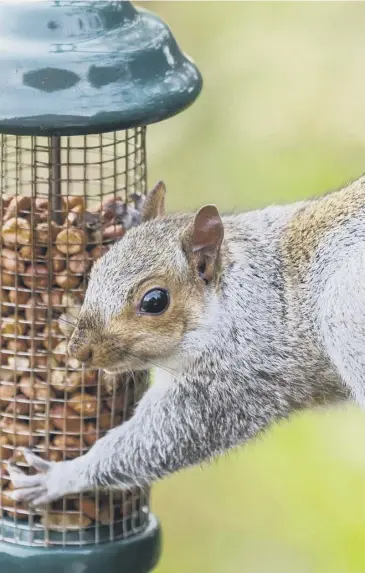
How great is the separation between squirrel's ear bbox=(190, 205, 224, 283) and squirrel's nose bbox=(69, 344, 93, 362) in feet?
1.02

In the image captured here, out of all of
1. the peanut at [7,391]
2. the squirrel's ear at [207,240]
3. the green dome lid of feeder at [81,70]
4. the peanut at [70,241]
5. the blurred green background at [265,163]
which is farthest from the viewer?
the blurred green background at [265,163]

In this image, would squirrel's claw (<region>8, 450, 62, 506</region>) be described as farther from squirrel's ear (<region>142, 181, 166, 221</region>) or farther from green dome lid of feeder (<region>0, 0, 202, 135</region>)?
green dome lid of feeder (<region>0, 0, 202, 135</region>)

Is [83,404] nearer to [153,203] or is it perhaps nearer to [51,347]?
[51,347]

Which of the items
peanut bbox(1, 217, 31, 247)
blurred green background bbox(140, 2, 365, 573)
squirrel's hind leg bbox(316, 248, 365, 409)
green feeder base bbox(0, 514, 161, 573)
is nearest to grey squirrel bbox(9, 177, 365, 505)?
squirrel's hind leg bbox(316, 248, 365, 409)

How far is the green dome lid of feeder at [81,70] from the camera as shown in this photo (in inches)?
106

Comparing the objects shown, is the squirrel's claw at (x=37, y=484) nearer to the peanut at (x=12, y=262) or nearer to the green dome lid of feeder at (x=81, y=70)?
the peanut at (x=12, y=262)

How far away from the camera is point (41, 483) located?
321cm

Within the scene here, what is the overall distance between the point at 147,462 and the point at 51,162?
677 mm

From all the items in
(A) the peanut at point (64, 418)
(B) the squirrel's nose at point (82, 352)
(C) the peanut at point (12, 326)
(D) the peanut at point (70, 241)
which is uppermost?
(D) the peanut at point (70, 241)

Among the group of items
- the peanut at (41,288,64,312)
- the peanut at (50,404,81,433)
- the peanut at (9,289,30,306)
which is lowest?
the peanut at (50,404,81,433)

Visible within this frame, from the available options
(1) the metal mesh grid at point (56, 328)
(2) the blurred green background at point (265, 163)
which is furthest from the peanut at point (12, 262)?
(2) the blurred green background at point (265, 163)

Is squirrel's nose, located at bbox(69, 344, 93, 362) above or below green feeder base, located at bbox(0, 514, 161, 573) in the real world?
above

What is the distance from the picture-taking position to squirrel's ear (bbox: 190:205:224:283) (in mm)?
2969

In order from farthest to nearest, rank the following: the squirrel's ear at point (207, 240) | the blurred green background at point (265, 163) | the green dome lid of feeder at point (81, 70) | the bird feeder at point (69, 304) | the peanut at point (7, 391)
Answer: the blurred green background at point (265, 163)
the peanut at point (7, 391)
the squirrel's ear at point (207, 240)
the bird feeder at point (69, 304)
the green dome lid of feeder at point (81, 70)
